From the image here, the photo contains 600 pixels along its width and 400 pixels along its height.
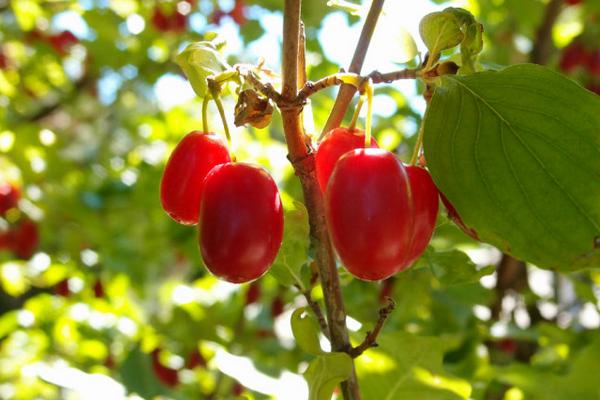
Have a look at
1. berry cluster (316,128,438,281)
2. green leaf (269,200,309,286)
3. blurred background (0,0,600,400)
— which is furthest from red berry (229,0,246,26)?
berry cluster (316,128,438,281)

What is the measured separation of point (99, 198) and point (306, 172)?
237 cm

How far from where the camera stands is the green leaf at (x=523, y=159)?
73 centimetres

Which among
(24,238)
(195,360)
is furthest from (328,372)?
(24,238)

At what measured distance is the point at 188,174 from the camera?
832mm

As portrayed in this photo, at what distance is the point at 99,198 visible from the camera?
301 cm

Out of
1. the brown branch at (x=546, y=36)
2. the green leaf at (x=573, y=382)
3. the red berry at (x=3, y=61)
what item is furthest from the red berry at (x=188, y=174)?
the red berry at (x=3, y=61)

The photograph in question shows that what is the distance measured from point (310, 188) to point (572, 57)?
226 cm

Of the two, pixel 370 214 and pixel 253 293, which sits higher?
pixel 253 293

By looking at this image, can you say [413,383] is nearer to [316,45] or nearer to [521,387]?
[521,387]

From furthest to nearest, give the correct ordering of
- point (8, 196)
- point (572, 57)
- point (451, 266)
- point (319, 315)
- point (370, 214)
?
point (8, 196)
point (572, 57)
point (451, 266)
point (319, 315)
point (370, 214)

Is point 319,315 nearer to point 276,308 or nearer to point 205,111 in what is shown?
point 205,111

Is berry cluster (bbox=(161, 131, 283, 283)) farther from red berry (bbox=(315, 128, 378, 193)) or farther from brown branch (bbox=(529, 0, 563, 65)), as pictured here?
brown branch (bbox=(529, 0, 563, 65))

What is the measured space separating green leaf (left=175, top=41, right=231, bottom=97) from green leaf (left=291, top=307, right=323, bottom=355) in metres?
0.28

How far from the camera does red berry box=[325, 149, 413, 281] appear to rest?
70 centimetres
